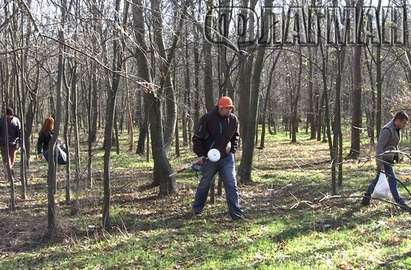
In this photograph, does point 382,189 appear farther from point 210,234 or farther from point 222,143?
point 210,234

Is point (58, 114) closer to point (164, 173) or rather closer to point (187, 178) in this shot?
point (164, 173)

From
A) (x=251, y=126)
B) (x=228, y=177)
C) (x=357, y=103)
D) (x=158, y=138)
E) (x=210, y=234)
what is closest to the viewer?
(x=210, y=234)

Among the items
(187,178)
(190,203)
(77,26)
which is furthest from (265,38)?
(77,26)

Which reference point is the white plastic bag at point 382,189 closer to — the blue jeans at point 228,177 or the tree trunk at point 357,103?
the blue jeans at point 228,177

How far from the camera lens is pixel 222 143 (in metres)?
7.96

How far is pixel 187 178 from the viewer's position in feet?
43.0

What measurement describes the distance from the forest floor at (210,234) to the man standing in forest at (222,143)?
472 mm

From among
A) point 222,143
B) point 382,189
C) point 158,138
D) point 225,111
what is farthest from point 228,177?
point 158,138

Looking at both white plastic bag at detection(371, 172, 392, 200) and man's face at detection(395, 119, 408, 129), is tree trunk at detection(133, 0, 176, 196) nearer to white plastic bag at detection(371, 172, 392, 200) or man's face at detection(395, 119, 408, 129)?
white plastic bag at detection(371, 172, 392, 200)

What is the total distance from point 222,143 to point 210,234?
1.39m

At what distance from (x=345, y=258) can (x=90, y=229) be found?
3.71 metres

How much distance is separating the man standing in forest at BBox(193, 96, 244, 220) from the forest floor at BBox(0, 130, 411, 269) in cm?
47

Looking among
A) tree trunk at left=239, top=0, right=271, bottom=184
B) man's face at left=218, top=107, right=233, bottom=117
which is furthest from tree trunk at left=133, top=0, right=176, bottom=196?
man's face at left=218, top=107, right=233, bottom=117

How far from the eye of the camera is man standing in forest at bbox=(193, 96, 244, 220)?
26.1 ft
